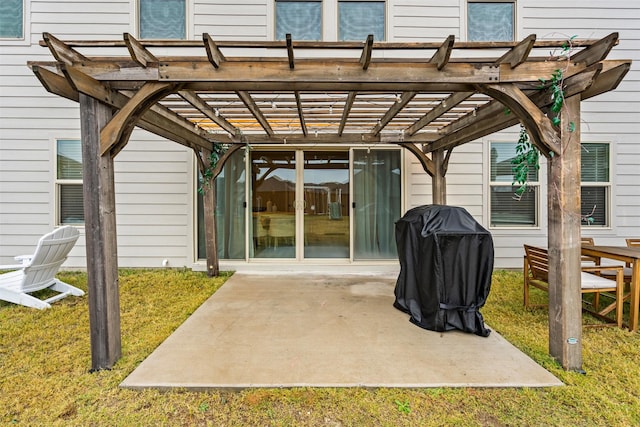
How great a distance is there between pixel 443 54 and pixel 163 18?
5.17m

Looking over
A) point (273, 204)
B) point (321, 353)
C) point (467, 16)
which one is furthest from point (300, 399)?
point (467, 16)

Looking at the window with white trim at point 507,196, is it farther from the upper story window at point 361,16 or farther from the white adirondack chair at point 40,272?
the white adirondack chair at point 40,272

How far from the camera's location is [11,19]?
5223mm

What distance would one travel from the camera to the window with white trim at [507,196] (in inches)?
215

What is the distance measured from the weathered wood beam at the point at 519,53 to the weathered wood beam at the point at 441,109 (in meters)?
0.38

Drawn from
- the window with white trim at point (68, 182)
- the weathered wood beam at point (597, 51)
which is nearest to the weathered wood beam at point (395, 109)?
the weathered wood beam at point (597, 51)

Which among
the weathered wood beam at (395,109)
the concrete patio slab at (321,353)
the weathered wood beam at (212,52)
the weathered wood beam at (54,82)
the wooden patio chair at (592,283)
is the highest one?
the weathered wood beam at (212,52)

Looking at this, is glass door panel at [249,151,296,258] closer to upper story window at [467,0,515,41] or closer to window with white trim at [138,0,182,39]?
window with white trim at [138,0,182,39]

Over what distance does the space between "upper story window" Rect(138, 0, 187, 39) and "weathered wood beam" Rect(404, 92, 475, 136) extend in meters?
4.18

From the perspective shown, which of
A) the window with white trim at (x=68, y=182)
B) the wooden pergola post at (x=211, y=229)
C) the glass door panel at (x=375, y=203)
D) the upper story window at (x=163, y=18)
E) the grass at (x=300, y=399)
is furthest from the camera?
the glass door panel at (x=375, y=203)

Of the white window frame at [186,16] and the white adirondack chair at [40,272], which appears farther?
the white window frame at [186,16]

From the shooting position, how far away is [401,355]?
2.57 meters

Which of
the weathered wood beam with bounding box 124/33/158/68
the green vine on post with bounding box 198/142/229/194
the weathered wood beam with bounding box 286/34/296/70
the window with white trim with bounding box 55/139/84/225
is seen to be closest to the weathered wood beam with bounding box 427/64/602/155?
the weathered wood beam with bounding box 286/34/296/70

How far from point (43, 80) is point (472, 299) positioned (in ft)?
13.0
